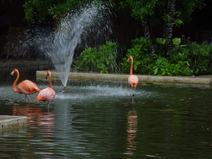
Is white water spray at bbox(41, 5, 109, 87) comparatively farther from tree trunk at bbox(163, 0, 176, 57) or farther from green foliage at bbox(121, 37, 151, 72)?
tree trunk at bbox(163, 0, 176, 57)

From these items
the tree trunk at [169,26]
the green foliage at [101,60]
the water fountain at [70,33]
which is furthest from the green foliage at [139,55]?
the water fountain at [70,33]

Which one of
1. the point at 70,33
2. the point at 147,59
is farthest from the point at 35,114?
the point at 70,33

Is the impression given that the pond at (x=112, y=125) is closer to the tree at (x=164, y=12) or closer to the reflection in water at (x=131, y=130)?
the reflection in water at (x=131, y=130)

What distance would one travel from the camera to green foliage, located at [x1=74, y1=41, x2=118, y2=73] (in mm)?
26703

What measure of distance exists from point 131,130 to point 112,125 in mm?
737

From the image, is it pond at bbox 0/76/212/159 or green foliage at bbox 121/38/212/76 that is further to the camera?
green foliage at bbox 121/38/212/76

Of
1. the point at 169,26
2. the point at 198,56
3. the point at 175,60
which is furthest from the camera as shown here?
the point at 169,26

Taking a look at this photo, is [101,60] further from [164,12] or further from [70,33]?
[164,12]

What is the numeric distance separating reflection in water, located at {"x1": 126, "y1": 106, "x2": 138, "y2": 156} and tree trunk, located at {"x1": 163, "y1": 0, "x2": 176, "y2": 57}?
1275 centimetres

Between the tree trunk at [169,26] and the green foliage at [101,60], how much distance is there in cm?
242

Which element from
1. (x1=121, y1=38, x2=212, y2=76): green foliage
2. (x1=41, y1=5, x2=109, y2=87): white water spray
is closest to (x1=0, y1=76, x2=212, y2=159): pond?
(x1=121, y1=38, x2=212, y2=76): green foliage

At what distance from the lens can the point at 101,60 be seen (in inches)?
1049

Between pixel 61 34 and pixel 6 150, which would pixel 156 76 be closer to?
pixel 61 34

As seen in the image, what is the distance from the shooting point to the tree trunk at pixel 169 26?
2644 cm
